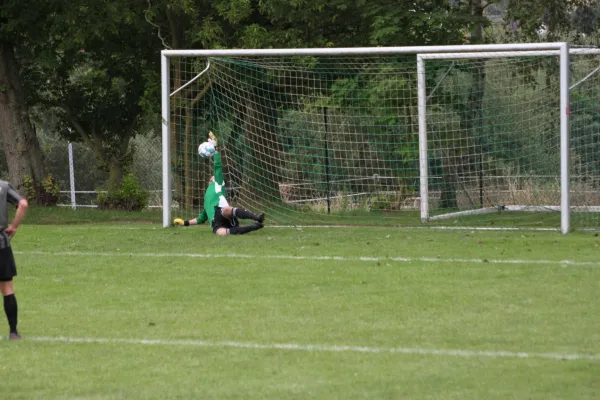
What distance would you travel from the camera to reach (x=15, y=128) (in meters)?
27.9

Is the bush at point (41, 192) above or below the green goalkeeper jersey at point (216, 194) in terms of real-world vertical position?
below

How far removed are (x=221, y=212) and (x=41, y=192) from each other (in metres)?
11.0

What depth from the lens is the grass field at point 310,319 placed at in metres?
7.34

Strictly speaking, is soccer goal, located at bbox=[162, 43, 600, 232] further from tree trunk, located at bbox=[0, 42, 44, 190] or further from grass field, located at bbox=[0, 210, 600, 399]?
tree trunk, located at bbox=[0, 42, 44, 190]

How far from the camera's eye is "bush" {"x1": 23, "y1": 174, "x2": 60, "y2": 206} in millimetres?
27500

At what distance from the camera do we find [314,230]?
18812 mm

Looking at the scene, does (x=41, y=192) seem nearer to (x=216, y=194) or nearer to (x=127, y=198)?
(x=127, y=198)

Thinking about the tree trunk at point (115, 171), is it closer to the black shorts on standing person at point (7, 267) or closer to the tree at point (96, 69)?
the tree at point (96, 69)

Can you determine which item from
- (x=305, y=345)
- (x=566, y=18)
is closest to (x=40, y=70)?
(x=566, y=18)

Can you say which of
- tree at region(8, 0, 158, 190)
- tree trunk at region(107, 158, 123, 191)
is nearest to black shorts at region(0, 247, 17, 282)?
tree at region(8, 0, 158, 190)

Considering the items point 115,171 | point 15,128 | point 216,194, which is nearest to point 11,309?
point 216,194

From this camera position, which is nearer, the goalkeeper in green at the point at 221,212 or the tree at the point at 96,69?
the goalkeeper in green at the point at 221,212

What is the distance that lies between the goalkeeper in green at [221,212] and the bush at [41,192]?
10.3 meters

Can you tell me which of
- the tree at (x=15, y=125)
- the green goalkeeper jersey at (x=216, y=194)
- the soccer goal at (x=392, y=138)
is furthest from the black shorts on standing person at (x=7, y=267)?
the tree at (x=15, y=125)
